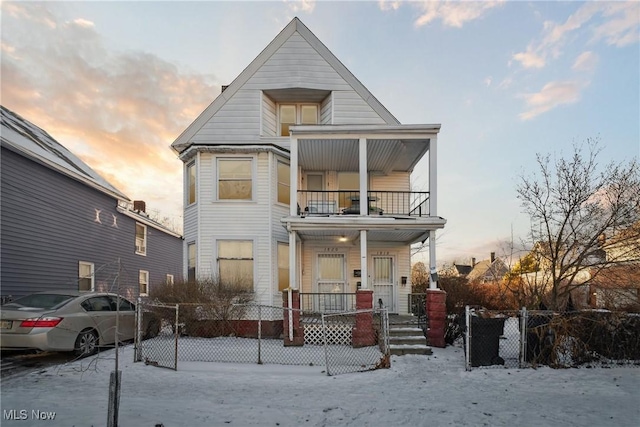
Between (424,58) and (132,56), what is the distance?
1027 centimetres

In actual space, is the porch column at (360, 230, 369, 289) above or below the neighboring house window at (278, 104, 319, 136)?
below

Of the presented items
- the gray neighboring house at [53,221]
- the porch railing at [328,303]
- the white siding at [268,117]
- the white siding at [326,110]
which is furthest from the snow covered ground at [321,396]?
the white siding at [326,110]

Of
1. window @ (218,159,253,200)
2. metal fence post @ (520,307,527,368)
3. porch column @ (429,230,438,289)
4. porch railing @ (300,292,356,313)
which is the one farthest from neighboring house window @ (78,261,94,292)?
metal fence post @ (520,307,527,368)

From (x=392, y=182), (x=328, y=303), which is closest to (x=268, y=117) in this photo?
(x=392, y=182)

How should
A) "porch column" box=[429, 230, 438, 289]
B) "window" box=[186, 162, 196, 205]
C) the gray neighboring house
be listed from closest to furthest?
"porch column" box=[429, 230, 438, 289]
the gray neighboring house
"window" box=[186, 162, 196, 205]

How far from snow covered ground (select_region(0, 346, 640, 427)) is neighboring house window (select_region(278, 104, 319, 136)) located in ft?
30.3

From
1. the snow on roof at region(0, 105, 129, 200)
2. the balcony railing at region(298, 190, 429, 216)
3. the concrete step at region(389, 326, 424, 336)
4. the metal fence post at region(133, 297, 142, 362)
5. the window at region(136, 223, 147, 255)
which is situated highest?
the snow on roof at region(0, 105, 129, 200)

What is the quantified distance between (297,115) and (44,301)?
9.79 m

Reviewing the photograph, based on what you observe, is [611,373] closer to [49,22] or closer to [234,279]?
[234,279]

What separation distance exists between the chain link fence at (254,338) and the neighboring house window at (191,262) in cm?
207

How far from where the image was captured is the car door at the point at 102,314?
824 cm

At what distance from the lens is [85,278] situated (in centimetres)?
1465

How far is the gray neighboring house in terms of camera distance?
36.5 feet

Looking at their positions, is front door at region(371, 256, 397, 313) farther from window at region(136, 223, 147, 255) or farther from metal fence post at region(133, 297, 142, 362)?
window at region(136, 223, 147, 255)
